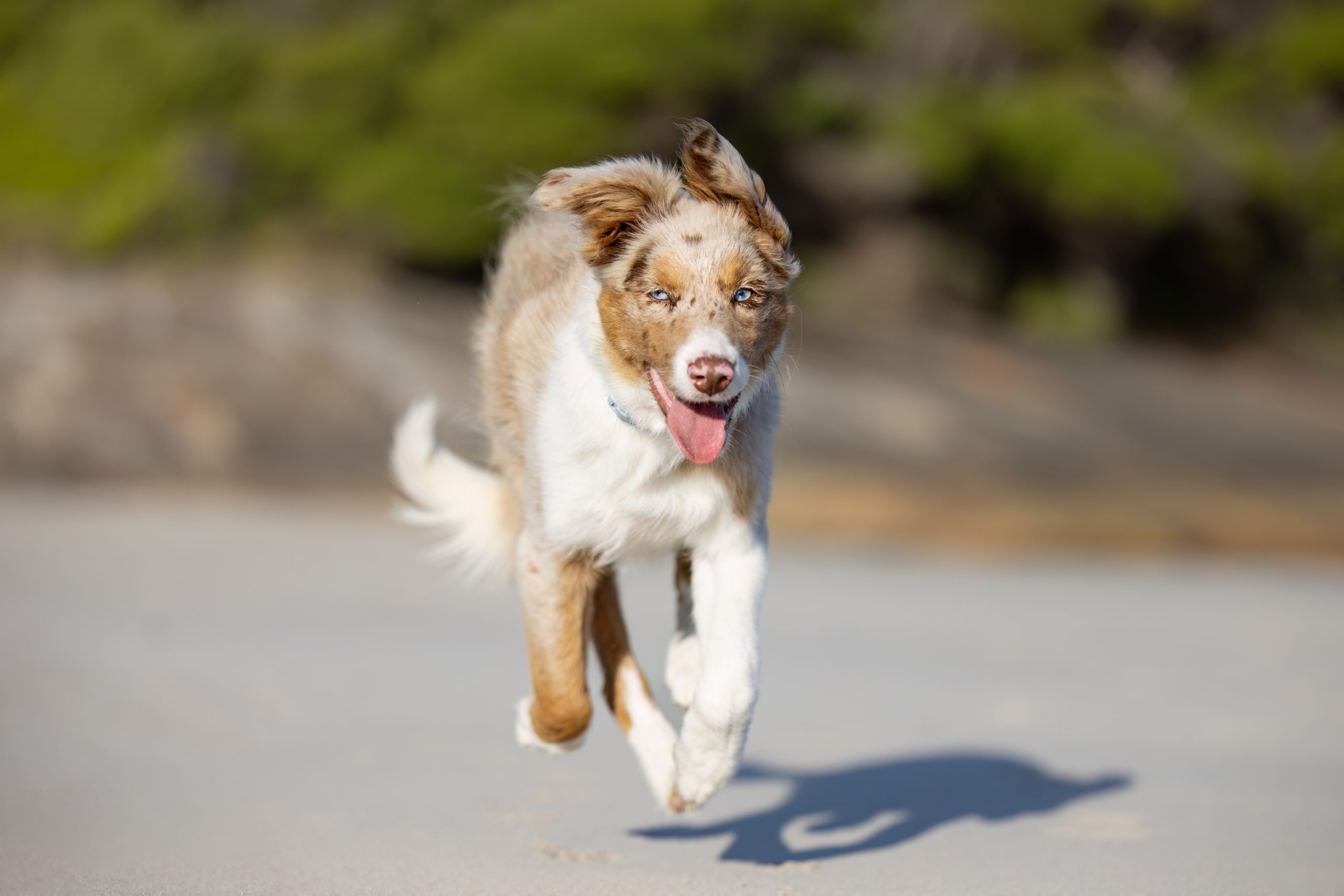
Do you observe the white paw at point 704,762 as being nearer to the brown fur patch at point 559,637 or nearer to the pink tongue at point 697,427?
the brown fur patch at point 559,637

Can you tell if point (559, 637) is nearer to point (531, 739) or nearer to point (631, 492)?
point (531, 739)

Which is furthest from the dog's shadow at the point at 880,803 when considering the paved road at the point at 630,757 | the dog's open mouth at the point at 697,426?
the dog's open mouth at the point at 697,426

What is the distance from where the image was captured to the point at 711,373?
4230 mm

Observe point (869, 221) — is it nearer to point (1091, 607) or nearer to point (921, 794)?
point (1091, 607)

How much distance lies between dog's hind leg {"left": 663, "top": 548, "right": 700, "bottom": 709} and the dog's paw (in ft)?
1.55

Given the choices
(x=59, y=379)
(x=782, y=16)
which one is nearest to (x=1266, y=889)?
(x=59, y=379)

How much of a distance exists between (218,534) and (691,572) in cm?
1055

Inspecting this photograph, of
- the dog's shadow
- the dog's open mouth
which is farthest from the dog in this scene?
the dog's shadow

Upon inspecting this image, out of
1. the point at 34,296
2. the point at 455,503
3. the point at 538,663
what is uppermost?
the point at 34,296

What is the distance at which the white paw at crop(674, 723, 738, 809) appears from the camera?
4.43 m

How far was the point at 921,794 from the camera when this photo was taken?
623cm

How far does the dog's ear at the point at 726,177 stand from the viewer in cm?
465

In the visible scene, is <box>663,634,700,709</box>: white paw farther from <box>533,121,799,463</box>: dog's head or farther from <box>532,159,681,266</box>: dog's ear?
<box>532,159,681,266</box>: dog's ear

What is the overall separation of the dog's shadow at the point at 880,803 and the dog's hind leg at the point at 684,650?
59 cm
